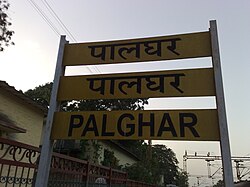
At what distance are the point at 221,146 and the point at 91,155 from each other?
50.8 feet

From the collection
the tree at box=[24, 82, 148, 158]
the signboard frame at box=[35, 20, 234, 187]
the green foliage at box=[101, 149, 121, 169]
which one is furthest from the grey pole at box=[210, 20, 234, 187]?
the green foliage at box=[101, 149, 121, 169]

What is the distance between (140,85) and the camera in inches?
98.7

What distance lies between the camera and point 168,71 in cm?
251

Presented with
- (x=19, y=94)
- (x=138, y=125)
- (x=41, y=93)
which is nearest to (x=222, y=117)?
(x=138, y=125)

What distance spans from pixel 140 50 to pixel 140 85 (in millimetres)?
387

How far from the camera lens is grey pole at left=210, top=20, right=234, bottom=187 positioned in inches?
82.0

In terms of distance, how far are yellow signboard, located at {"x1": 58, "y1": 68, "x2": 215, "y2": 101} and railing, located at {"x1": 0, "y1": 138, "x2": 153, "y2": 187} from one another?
0.89 m

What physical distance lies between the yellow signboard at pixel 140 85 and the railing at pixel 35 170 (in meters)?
0.89

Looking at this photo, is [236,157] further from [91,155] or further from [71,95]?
[71,95]

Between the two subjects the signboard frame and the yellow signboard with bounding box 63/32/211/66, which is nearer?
the signboard frame

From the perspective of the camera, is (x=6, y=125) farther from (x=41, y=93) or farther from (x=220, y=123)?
(x=41, y=93)

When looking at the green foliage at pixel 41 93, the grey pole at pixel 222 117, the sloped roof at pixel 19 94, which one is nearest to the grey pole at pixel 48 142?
the grey pole at pixel 222 117

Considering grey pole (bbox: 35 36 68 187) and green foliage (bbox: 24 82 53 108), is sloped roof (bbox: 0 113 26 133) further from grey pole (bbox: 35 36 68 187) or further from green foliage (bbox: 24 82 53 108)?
green foliage (bbox: 24 82 53 108)

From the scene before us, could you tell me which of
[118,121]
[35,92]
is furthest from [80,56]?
[35,92]
